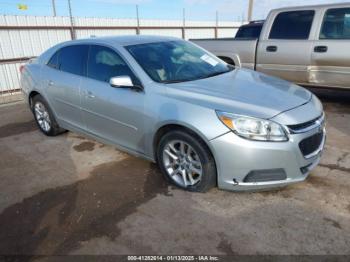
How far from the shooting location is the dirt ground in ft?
8.98

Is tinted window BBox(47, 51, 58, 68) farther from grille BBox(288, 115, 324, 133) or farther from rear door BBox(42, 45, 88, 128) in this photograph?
grille BBox(288, 115, 324, 133)

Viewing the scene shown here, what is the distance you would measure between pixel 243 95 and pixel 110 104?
5.29 ft

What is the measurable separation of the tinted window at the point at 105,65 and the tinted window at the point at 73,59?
0.52 feet

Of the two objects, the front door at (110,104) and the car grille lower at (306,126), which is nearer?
the car grille lower at (306,126)

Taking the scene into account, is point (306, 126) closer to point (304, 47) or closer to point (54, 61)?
point (304, 47)

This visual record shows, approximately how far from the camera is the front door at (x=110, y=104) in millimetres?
3743

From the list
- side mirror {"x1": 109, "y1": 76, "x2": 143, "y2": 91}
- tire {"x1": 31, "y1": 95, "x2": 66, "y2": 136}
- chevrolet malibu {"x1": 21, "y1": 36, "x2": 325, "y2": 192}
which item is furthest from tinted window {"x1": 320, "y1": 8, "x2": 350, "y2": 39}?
tire {"x1": 31, "y1": 95, "x2": 66, "y2": 136}

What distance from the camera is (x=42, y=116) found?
5.58m

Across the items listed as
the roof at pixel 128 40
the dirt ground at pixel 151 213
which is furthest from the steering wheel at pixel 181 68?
the dirt ground at pixel 151 213

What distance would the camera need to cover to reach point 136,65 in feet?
12.3

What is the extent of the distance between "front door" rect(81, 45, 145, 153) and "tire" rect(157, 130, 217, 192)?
1.24ft

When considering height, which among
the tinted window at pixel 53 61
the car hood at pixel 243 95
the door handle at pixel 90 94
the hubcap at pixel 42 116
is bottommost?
the hubcap at pixel 42 116

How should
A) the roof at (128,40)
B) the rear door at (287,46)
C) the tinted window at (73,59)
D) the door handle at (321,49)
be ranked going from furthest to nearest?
1. the rear door at (287,46)
2. the door handle at (321,49)
3. the tinted window at (73,59)
4. the roof at (128,40)

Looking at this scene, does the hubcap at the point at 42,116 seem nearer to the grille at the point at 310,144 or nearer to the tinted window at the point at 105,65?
the tinted window at the point at 105,65
